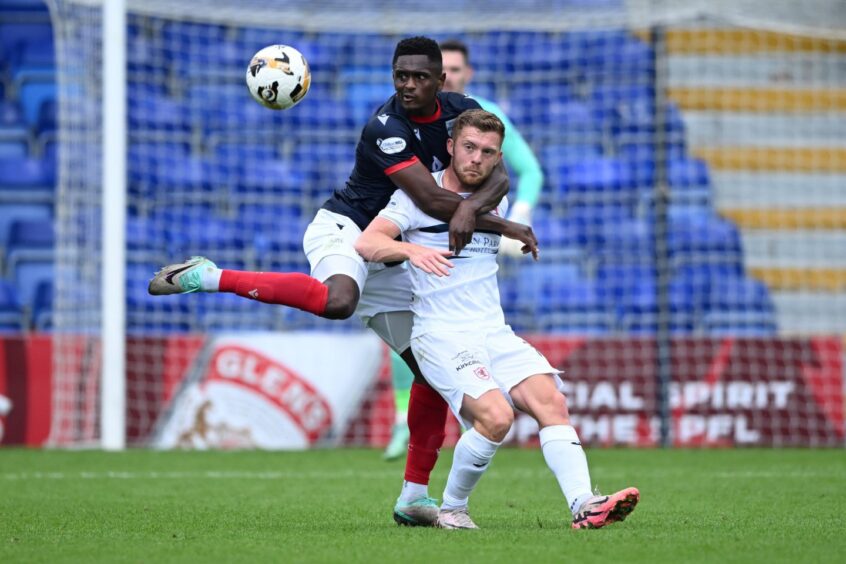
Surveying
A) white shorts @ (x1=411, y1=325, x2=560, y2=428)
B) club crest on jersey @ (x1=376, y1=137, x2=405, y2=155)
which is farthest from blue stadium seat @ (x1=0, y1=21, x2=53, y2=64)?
white shorts @ (x1=411, y1=325, x2=560, y2=428)

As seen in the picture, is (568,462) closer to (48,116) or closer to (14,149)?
(48,116)

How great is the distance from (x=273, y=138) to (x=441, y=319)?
25.8 feet

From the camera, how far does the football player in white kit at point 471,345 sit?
4594mm

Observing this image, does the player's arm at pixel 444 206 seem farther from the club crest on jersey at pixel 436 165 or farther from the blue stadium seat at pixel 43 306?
the blue stadium seat at pixel 43 306

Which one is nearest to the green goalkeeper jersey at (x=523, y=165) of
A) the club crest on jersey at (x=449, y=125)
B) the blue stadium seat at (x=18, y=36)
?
the club crest on jersey at (x=449, y=125)

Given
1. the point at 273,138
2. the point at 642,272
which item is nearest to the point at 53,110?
the point at 273,138

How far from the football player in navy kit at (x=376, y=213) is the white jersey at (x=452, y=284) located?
0.25ft

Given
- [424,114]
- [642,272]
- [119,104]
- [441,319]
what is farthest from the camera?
[642,272]

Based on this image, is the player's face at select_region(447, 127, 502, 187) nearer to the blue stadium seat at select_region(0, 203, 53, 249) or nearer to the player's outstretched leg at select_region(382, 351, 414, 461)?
the player's outstretched leg at select_region(382, 351, 414, 461)

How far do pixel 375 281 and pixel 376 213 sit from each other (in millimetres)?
306

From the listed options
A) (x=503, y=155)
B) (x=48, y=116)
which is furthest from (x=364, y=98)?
(x=503, y=155)

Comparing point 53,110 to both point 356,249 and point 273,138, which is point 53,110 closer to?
point 273,138

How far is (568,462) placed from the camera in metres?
4.58

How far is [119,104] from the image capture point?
956 cm
